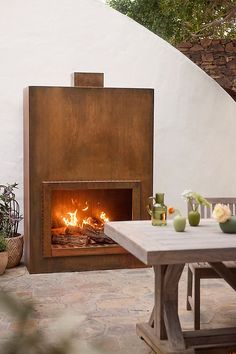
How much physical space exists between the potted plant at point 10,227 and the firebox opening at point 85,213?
1.10 feet

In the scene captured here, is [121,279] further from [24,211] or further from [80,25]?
[80,25]

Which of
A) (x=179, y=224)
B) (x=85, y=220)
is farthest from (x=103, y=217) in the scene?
(x=179, y=224)

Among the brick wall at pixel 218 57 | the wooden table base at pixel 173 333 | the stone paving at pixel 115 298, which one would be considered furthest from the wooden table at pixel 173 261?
the brick wall at pixel 218 57

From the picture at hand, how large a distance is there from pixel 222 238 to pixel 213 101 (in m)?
3.56

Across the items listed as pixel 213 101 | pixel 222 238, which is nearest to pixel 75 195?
pixel 213 101

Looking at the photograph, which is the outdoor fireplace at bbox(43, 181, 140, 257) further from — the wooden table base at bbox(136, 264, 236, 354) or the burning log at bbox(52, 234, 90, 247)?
the wooden table base at bbox(136, 264, 236, 354)

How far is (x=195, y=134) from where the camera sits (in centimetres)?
638

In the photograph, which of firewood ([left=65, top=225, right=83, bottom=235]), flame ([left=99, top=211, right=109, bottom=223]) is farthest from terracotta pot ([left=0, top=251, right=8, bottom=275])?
flame ([left=99, top=211, right=109, bottom=223])

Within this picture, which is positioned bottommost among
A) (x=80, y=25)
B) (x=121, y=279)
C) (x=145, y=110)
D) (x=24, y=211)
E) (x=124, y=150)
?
(x=121, y=279)

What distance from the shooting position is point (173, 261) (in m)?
2.81

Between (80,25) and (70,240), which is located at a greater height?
(80,25)

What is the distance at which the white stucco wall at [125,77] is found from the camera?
5.85 meters

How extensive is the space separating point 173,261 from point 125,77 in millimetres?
3655

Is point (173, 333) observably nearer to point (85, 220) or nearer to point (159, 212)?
point (159, 212)
